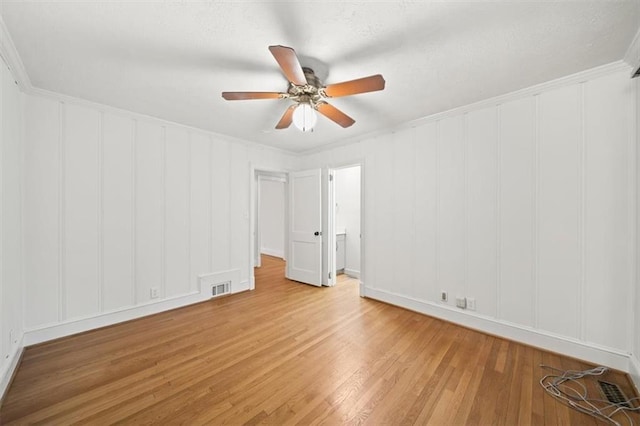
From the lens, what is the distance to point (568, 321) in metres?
2.20

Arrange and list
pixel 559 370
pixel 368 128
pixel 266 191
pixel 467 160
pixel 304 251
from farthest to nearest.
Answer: pixel 266 191
pixel 304 251
pixel 368 128
pixel 467 160
pixel 559 370

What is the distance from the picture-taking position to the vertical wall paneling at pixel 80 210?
8.34 feet

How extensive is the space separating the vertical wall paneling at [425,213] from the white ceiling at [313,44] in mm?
602

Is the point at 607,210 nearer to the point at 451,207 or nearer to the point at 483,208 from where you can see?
the point at 483,208

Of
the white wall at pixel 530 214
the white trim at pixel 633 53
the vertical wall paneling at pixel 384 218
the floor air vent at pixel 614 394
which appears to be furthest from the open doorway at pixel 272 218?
the white trim at pixel 633 53

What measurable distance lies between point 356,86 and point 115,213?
306 centimetres

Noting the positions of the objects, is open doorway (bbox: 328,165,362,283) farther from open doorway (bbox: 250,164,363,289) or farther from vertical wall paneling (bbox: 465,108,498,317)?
vertical wall paneling (bbox: 465,108,498,317)

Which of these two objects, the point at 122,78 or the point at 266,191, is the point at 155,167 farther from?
the point at 266,191

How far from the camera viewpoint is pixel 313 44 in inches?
67.7

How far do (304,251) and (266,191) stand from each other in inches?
146

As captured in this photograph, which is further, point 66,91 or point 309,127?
point 66,91

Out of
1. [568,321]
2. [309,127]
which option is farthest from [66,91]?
[568,321]

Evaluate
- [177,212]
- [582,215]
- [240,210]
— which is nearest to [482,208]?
[582,215]

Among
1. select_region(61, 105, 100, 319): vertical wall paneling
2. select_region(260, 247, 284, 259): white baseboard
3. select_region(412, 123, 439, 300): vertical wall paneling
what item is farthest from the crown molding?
select_region(260, 247, 284, 259): white baseboard
